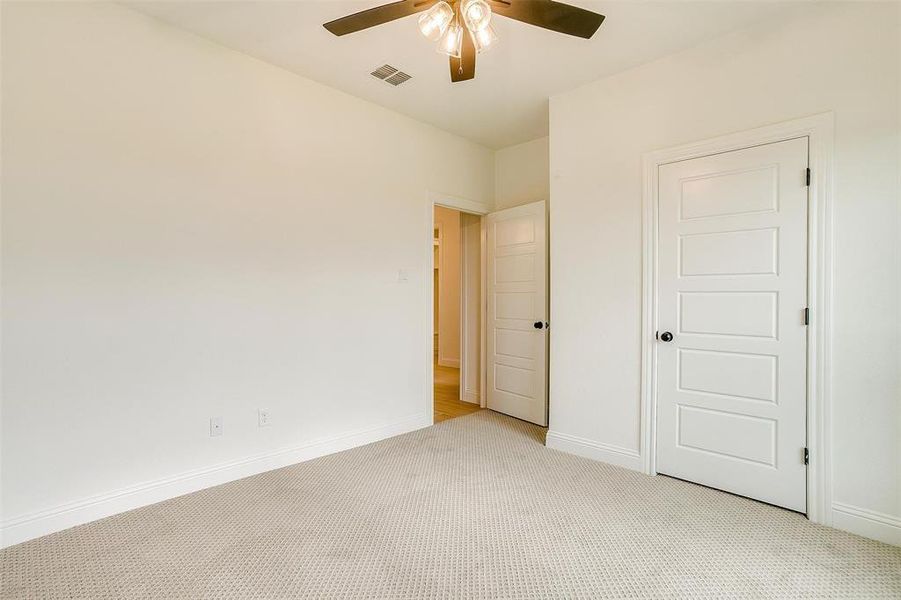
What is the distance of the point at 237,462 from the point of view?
2789 mm

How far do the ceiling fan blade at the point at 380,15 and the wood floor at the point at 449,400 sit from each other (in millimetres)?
3272

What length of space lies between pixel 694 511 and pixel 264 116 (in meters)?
3.62

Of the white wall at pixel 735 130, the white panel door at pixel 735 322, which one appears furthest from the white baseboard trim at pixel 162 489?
the white panel door at pixel 735 322

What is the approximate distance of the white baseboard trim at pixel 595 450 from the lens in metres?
2.99

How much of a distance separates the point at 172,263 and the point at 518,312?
2.86 metres

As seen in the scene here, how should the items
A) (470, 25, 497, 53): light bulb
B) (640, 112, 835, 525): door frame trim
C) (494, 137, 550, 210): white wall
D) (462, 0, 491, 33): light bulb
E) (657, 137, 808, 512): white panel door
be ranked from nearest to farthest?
(462, 0, 491, 33): light bulb, (470, 25, 497, 53): light bulb, (640, 112, 835, 525): door frame trim, (657, 137, 808, 512): white panel door, (494, 137, 550, 210): white wall

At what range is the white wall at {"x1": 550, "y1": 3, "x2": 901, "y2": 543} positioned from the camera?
2.11 metres

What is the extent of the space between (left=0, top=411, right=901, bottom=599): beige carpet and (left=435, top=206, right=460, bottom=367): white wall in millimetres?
4366

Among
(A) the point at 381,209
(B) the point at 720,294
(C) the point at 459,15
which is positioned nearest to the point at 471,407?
(A) the point at 381,209

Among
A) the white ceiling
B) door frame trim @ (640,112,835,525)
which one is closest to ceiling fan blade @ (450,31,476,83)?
the white ceiling

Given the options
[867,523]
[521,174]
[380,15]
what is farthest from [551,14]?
[867,523]

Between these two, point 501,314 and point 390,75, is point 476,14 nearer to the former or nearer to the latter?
point 390,75

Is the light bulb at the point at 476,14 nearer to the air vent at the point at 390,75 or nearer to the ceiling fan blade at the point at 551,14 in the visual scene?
the ceiling fan blade at the point at 551,14

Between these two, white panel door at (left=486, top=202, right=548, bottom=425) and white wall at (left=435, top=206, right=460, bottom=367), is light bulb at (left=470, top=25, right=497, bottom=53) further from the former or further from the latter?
white wall at (left=435, top=206, right=460, bottom=367)
